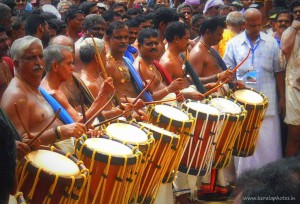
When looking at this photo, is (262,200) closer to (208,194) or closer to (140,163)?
(140,163)

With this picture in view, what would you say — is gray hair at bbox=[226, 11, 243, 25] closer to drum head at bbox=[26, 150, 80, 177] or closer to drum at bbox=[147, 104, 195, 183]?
drum at bbox=[147, 104, 195, 183]

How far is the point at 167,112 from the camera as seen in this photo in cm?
574

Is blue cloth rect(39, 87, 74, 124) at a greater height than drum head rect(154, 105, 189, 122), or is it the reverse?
blue cloth rect(39, 87, 74, 124)

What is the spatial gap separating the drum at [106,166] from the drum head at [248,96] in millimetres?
2832

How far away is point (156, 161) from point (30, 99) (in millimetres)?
1279

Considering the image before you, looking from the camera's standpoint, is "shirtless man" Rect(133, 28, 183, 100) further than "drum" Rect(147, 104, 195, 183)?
Yes

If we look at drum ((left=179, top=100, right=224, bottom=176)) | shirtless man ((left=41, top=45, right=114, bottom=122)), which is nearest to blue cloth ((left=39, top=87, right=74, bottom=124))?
shirtless man ((left=41, top=45, right=114, bottom=122))

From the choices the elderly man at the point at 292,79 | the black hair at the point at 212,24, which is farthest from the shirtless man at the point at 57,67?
the elderly man at the point at 292,79

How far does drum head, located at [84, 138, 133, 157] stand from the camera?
4.23 meters

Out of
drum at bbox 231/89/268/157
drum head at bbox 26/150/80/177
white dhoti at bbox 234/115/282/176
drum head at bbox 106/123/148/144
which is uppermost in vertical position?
drum head at bbox 26/150/80/177

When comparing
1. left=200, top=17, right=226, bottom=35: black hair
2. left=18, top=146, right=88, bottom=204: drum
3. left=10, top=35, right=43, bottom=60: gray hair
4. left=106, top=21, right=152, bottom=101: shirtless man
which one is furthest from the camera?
left=200, top=17, right=226, bottom=35: black hair

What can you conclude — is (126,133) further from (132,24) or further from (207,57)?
(132,24)

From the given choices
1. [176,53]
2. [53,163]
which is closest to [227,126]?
[176,53]

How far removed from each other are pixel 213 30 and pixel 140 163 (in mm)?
3483
